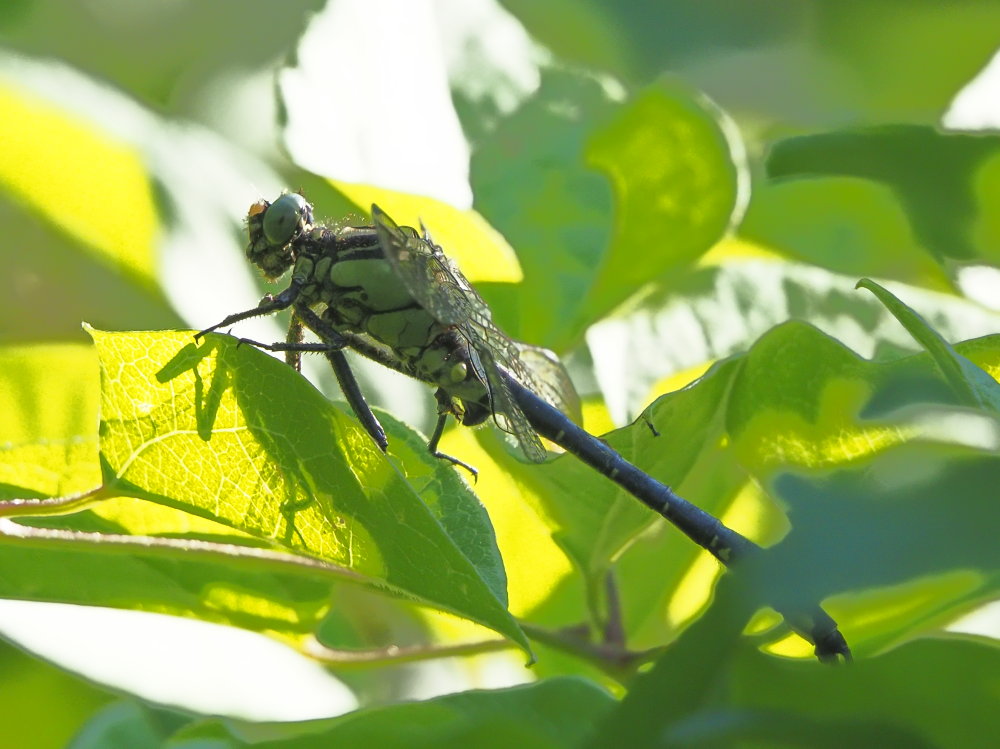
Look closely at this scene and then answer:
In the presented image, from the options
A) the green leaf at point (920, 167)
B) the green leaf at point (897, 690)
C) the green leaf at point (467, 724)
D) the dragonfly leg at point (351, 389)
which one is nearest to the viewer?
the green leaf at point (897, 690)

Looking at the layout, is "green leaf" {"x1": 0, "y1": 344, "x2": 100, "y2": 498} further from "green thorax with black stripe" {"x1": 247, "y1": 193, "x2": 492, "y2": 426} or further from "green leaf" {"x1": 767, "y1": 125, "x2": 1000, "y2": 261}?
"green leaf" {"x1": 767, "y1": 125, "x2": 1000, "y2": 261}

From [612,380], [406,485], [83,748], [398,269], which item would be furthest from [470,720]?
[612,380]

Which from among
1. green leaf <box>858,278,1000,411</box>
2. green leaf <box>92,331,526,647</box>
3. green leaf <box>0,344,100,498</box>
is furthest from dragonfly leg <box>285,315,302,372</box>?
green leaf <box>858,278,1000,411</box>

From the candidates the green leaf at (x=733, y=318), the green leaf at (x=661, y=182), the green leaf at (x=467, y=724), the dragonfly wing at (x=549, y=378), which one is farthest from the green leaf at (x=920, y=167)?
the green leaf at (x=467, y=724)

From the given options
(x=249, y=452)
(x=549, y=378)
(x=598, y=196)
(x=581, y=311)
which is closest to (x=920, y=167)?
(x=598, y=196)

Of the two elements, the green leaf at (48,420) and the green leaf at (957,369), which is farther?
the green leaf at (48,420)

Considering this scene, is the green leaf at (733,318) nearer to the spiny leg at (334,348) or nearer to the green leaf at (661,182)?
the green leaf at (661,182)

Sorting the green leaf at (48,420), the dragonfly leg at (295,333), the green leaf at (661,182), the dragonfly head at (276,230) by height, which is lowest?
the green leaf at (48,420)

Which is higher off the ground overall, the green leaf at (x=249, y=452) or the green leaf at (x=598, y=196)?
the green leaf at (x=598, y=196)
